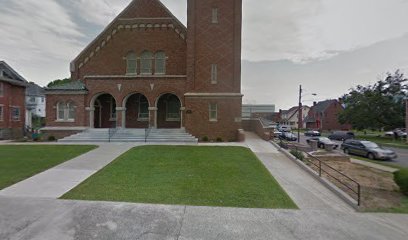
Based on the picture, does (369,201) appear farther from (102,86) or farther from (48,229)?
(102,86)

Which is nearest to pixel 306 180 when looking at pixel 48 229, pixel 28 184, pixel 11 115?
pixel 48 229

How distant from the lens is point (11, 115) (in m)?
28.0

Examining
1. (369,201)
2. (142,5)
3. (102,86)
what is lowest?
(369,201)

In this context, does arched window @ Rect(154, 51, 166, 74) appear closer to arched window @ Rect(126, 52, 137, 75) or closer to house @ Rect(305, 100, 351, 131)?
arched window @ Rect(126, 52, 137, 75)

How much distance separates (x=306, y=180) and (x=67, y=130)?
20726 millimetres

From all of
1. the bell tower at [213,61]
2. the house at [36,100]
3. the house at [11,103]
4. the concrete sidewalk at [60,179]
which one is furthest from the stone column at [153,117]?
the house at [36,100]

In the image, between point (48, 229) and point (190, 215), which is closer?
point (48, 229)

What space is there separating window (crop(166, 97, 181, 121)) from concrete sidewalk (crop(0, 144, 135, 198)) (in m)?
11.6

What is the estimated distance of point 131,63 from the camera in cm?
2417

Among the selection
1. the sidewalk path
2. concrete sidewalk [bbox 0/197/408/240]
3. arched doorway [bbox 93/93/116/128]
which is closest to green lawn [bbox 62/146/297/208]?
the sidewalk path

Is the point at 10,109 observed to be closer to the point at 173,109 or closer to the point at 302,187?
the point at 173,109

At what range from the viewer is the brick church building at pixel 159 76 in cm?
2061

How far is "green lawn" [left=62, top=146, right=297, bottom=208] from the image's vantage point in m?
6.81

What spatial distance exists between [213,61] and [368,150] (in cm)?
1545
